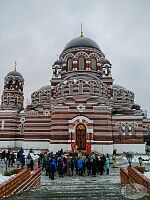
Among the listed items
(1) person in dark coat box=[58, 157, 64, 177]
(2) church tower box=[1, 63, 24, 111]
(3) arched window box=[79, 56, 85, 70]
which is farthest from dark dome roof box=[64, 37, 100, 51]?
(1) person in dark coat box=[58, 157, 64, 177]

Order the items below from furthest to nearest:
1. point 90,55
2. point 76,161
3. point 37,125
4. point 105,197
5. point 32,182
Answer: point 90,55 → point 37,125 → point 76,161 → point 32,182 → point 105,197

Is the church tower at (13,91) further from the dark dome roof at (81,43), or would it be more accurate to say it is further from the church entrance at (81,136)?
the church entrance at (81,136)

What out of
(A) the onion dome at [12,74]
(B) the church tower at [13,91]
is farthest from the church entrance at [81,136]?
(A) the onion dome at [12,74]

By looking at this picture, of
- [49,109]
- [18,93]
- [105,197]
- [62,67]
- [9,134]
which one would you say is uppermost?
[62,67]

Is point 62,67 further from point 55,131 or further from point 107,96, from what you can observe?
point 55,131

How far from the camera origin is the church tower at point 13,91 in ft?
149

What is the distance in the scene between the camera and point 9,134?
39.8 m

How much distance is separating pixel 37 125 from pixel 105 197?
29617mm

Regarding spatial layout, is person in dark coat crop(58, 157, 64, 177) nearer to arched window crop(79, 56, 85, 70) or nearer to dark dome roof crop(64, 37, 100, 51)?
arched window crop(79, 56, 85, 70)

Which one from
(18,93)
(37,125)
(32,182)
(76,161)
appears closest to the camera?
(32,182)

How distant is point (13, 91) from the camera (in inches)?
1806

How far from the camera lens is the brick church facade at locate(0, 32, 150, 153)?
33.4 m

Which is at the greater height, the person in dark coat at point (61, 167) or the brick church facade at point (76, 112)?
the brick church facade at point (76, 112)

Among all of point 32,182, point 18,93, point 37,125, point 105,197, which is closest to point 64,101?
point 37,125
